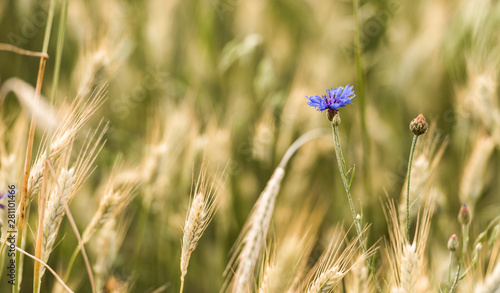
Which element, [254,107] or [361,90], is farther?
[254,107]

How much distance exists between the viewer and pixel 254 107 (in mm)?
1594

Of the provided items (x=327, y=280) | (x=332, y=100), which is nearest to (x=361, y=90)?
(x=332, y=100)

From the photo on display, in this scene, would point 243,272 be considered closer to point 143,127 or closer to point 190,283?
point 190,283

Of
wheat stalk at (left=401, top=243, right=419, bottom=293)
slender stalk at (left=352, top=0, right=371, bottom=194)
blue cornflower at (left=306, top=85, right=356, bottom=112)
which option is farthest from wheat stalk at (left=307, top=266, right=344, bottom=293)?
slender stalk at (left=352, top=0, right=371, bottom=194)

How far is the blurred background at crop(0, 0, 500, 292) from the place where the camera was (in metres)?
1.30

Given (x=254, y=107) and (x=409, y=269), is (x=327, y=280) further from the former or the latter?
(x=254, y=107)

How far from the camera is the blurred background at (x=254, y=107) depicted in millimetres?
1297

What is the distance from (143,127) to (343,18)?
743mm

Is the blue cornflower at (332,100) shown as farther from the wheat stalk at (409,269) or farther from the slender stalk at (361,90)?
the slender stalk at (361,90)

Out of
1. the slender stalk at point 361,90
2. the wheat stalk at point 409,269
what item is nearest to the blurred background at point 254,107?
the slender stalk at point 361,90

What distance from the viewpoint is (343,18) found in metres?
1.83

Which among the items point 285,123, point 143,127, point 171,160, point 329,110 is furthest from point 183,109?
point 329,110

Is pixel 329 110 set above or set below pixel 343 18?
below

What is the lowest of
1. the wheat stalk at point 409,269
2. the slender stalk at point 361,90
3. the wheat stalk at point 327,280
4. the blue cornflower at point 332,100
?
the wheat stalk at point 327,280
